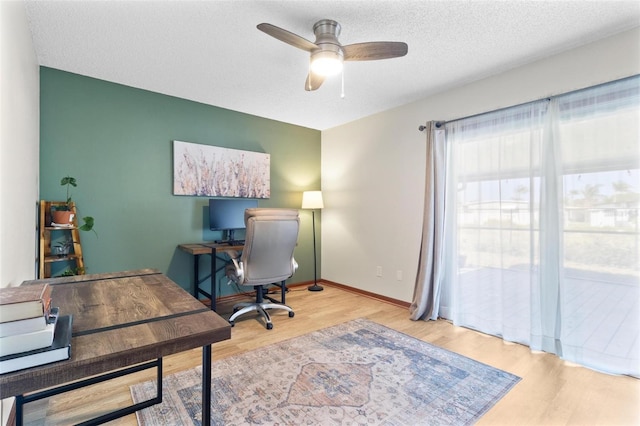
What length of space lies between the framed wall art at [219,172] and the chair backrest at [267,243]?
105cm

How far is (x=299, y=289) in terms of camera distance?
164 inches

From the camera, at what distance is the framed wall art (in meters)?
3.31

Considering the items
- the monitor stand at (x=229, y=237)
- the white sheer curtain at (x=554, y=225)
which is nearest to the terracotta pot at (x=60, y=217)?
the monitor stand at (x=229, y=237)

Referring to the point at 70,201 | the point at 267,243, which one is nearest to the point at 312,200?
the point at 267,243

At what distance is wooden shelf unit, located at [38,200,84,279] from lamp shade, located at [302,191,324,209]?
8.08ft

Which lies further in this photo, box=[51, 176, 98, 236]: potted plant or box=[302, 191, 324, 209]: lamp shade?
box=[302, 191, 324, 209]: lamp shade

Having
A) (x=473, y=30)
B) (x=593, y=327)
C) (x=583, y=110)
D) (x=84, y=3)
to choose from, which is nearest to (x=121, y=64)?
(x=84, y=3)

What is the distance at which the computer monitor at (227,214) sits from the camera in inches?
133

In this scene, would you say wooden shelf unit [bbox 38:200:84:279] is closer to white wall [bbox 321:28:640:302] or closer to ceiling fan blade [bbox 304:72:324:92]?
ceiling fan blade [bbox 304:72:324:92]

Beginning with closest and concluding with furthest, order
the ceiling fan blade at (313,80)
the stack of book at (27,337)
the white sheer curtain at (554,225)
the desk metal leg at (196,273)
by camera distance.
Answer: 1. the stack of book at (27,337)
2. the white sheer curtain at (554,225)
3. the ceiling fan blade at (313,80)
4. the desk metal leg at (196,273)

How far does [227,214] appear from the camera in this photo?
11.4 ft

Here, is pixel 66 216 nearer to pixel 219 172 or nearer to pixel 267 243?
pixel 219 172

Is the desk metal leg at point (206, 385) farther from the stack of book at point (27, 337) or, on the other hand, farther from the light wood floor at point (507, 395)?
the light wood floor at point (507, 395)

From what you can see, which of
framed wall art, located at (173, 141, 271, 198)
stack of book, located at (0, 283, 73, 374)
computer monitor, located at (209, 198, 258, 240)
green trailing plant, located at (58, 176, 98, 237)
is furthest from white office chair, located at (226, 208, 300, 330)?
stack of book, located at (0, 283, 73, 374)
